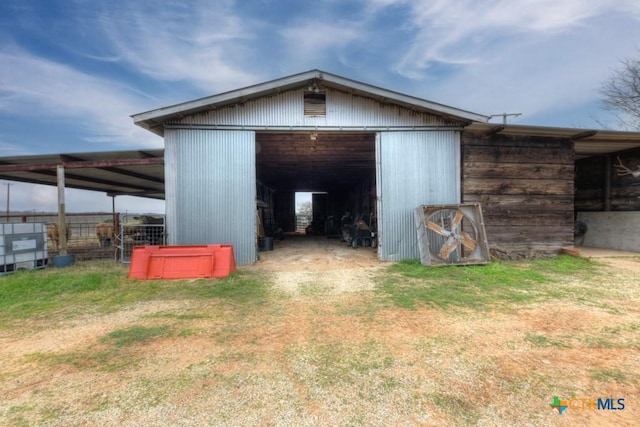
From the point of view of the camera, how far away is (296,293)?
473 centimetres

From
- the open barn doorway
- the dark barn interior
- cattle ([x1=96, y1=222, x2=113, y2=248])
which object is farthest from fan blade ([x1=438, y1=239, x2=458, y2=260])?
cattle ([x1=96, y1=222, x2=113, y2=248])

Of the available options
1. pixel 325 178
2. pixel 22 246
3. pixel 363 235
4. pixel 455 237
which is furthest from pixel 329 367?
pixel 325 178

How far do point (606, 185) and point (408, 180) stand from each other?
8.09m

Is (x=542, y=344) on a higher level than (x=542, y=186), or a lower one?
lower

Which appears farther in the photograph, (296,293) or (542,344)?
(296,293)

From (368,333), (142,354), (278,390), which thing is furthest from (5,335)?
(368,333)

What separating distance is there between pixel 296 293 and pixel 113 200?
55.9 feet

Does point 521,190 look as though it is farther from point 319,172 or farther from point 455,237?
point 319,172

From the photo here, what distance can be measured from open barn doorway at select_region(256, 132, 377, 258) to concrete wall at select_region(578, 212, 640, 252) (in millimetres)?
7862

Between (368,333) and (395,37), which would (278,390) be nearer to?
(368,333)

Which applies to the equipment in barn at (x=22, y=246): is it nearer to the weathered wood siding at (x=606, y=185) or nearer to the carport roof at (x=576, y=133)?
the carport roof at (x=576, y=133)

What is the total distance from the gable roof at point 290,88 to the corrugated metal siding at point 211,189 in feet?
1.77

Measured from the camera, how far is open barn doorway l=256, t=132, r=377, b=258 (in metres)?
8.62

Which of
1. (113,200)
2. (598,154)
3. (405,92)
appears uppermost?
(405,92)
